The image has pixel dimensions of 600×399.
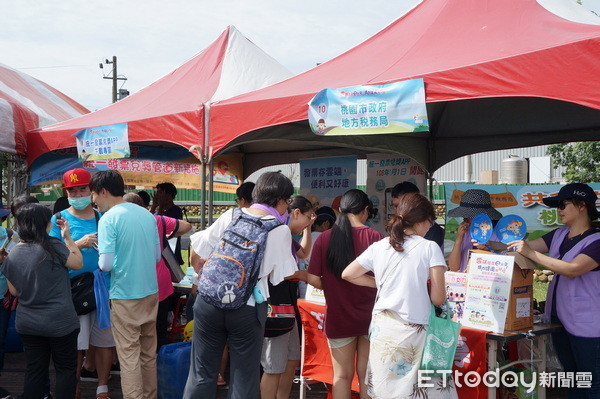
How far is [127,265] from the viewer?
3.81 m

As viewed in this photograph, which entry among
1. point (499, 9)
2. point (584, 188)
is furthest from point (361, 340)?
point (499, 9)

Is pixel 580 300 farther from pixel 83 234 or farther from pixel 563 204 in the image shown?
pixel 83 234

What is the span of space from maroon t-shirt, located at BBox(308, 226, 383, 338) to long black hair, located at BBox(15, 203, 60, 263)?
161 cm

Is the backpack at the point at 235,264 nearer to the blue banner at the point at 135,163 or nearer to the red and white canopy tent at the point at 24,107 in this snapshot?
the red and white canopy tent at the point at 24,107

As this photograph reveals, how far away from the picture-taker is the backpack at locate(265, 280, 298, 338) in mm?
3650

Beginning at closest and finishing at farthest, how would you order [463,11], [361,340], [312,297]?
[361,340] → [312,297] → [463,11]

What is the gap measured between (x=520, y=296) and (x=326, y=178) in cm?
406

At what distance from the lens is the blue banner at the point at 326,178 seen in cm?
708

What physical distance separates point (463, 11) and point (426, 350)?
8.94 ft

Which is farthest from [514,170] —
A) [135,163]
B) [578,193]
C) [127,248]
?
[127,248]

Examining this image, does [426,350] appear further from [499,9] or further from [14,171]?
[14,171]

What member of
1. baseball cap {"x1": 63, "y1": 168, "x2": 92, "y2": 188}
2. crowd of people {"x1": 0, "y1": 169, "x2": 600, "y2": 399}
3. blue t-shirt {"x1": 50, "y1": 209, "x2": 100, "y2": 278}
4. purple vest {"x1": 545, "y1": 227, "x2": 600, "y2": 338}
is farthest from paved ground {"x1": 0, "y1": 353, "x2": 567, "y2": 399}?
baseball cap {"x1": 63, "y1": 168, "x2": 92, "y2": 188}

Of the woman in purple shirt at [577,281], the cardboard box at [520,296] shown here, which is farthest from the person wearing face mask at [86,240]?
the woman in purple shirt at [577,281]

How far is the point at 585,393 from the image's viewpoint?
340 cm
